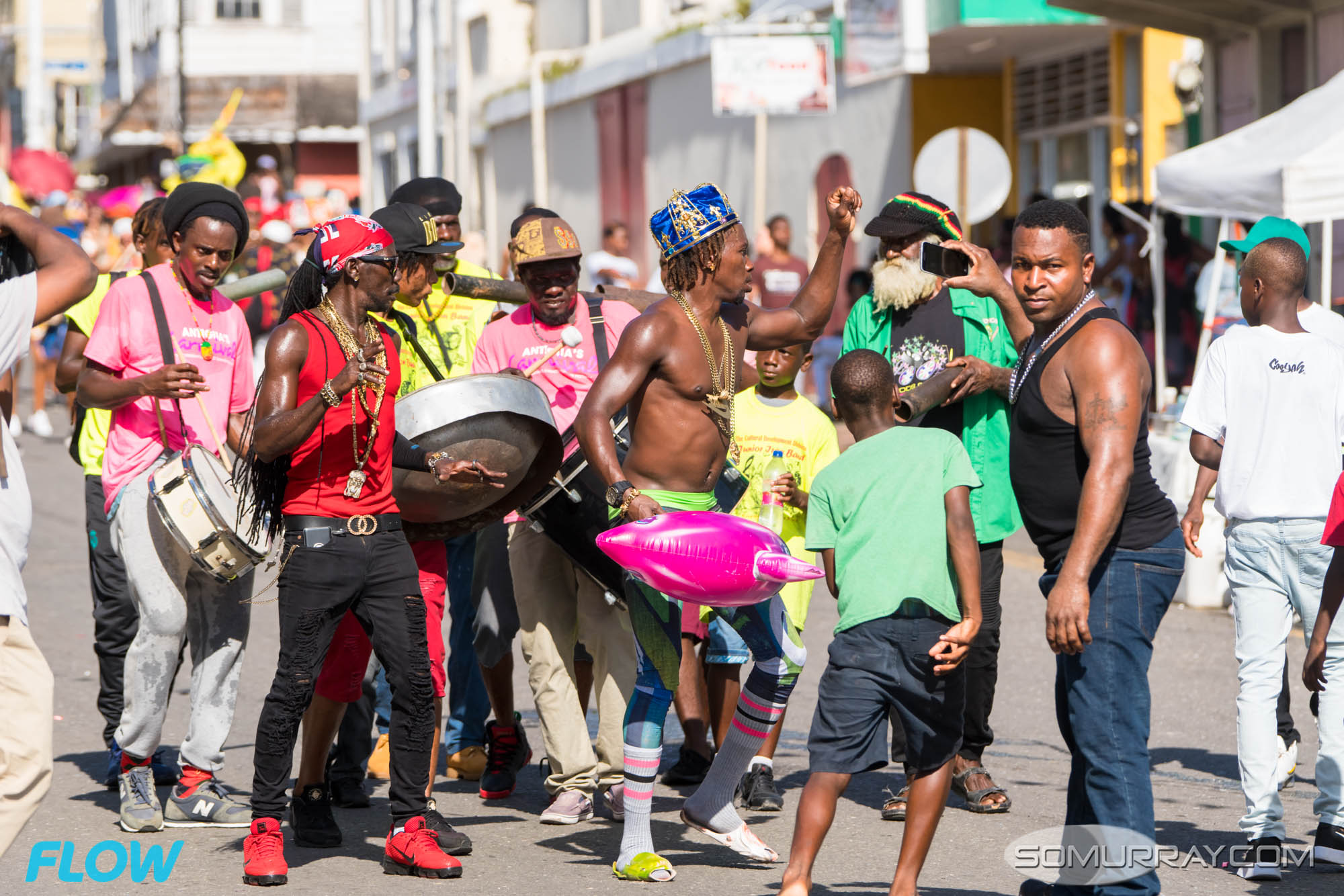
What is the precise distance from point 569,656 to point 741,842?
112 centimetres

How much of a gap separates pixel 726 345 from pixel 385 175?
32.5 metres

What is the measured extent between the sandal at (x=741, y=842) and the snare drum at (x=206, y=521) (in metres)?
1.65

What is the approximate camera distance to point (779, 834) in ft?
20.4

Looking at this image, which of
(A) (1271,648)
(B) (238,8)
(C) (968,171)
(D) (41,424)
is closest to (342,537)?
(A) (1271,648)

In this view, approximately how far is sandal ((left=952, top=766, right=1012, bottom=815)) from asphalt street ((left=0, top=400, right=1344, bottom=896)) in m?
0.04

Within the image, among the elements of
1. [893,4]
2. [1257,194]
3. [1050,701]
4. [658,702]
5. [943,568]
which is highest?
[893,4]

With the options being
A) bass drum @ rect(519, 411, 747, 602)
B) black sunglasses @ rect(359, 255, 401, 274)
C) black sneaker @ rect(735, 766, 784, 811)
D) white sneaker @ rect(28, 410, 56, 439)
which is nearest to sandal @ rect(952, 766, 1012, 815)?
black sneaker @ rect(735, 766, 784, 811)

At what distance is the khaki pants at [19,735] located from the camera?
4.48 m

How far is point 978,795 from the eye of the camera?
645 centimetres

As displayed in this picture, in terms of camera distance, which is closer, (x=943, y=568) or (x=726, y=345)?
(x=943, y=568)

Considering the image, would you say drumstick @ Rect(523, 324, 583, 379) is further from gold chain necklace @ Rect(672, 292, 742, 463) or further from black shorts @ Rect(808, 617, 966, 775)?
black shorts @ Rect(808, 617, 966, 775)

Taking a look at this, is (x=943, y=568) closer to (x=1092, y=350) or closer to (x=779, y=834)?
(x=1092, y=350)

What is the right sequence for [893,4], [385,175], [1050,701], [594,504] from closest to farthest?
1. [594,504]
2. [1050,701]
3. [893,4]
4. [385,175]

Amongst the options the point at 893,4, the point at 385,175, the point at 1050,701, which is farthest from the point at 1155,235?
the point at 385,175
